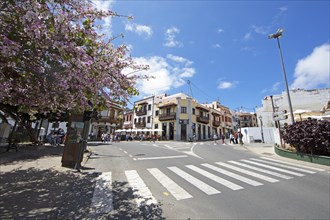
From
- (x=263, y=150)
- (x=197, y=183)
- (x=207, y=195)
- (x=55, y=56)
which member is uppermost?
(x=55, y=56)

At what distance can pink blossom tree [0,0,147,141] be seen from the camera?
271cm

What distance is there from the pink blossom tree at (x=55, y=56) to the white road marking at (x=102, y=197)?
2516 mm

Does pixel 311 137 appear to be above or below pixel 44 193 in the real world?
above

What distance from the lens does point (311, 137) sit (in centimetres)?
1138

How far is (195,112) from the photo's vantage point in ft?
133

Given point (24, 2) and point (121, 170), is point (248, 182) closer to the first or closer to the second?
point (121, 170)

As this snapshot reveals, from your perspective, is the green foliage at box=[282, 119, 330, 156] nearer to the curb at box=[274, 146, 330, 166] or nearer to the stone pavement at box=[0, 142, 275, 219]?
the curb at box=[274, 146, 330, 166]

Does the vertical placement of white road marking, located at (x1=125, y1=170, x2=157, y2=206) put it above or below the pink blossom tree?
below

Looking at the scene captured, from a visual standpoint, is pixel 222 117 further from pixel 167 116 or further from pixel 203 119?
pixel 167 116

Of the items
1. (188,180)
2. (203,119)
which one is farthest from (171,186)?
(203,119)

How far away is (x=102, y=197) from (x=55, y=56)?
360 cm

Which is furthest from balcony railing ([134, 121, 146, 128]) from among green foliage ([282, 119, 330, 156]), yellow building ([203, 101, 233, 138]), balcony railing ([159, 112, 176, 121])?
green foliage ([282, 119, 330, 156])

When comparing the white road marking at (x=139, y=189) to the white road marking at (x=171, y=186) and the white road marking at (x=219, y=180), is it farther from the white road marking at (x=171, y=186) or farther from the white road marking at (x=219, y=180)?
the white road marking at (x=219, y=180)

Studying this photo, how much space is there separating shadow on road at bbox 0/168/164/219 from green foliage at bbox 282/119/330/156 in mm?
12219
